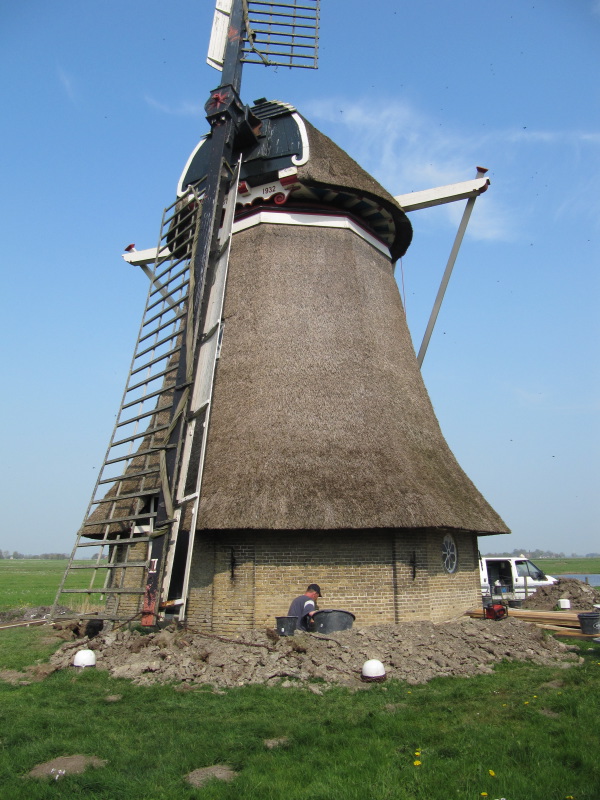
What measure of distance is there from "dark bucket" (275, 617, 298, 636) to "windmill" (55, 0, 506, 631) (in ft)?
2.87

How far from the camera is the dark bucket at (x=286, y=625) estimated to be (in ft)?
29.6

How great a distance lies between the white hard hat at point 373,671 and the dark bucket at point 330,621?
1562mm

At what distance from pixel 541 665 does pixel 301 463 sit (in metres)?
4.65

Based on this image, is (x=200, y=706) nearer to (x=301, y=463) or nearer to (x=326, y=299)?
(x=301, y=463)

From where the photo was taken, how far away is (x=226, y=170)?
44.6 ft

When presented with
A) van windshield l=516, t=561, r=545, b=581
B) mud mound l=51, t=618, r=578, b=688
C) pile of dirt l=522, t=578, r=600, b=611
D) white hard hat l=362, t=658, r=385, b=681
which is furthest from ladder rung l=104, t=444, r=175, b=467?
van windshield l=516, t=561, r=545, b=581

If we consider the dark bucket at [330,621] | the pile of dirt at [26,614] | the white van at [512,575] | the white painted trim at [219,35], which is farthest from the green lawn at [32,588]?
the white painted trim at [219,35]

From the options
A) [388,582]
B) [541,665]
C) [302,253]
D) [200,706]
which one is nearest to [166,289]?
[302,253]

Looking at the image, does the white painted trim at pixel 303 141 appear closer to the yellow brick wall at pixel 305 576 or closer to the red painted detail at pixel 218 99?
the red painted detail at pixel 218 99

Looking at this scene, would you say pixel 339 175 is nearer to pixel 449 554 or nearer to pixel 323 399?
pixel 323 399

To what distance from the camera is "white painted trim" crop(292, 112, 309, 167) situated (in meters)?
13.2

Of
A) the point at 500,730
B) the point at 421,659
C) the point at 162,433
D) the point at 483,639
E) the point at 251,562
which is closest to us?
the point at 500,730

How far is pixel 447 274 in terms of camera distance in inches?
583

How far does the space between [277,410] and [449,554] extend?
4.49 meters
